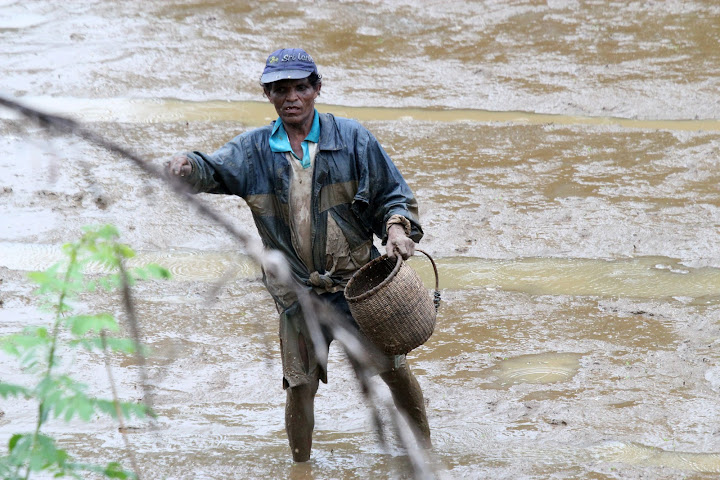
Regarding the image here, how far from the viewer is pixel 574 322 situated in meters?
5.64

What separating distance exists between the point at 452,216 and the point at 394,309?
3564 millimetres

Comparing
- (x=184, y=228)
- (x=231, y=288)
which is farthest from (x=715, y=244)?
(x=184, y=228)

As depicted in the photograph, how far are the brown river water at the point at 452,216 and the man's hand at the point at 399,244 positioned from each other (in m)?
1.02

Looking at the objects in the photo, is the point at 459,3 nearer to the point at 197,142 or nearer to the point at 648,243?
the point at 197,142

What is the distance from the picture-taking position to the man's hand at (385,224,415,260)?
3674 mm

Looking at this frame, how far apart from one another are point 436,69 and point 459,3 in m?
1.77

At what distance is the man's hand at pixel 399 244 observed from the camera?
3.67m

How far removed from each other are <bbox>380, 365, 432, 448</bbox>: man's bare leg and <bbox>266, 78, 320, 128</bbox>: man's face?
1126 mm

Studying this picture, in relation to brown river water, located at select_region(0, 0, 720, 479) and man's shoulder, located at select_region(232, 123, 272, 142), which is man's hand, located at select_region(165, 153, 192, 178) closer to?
man's shoulder, located at select_region(232, 123, 272, 142)

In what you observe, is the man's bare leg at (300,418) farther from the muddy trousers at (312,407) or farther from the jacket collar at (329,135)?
the jacket collar at (329,135)

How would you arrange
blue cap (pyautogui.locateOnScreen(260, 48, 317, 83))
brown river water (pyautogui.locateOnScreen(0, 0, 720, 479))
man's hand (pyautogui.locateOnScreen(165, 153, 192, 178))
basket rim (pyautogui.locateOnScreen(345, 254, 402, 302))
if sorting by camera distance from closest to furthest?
man's hand (pyautogui.locateOnScreen(165, 153, 192, 178)), basket rim (pyautogui.locateOnScreen(345, 254, 402, 302)), blue cap (pyautogui.locateOnScreen(260, 48, 317, 83)), brown river water (pyautogui.locateOnScreen(0, 0, 720, 479))

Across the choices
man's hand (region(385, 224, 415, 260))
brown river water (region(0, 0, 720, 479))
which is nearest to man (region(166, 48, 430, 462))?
man's hand (region(385, 224, 415, 260))

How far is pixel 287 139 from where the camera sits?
3.85 m

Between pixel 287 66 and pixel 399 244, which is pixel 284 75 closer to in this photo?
pixel 287 66
